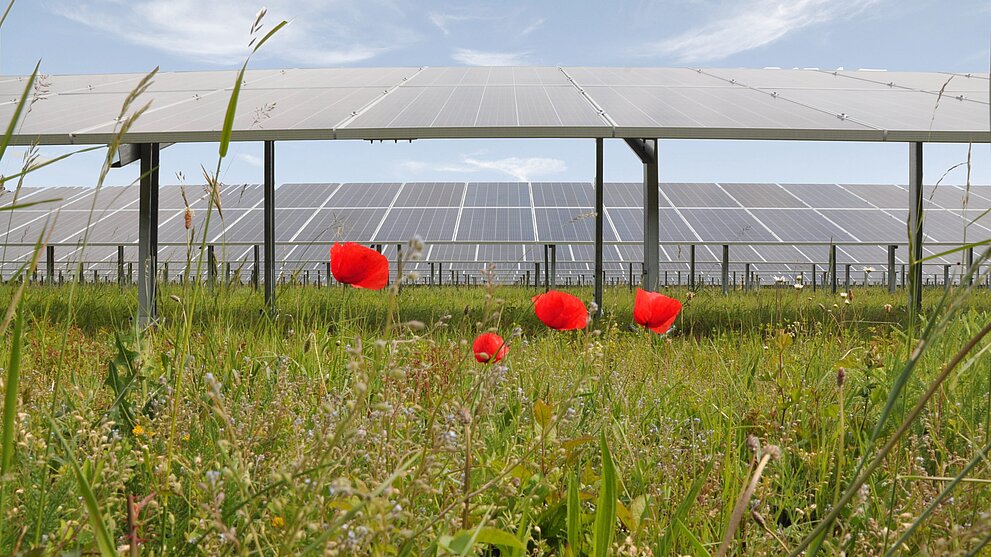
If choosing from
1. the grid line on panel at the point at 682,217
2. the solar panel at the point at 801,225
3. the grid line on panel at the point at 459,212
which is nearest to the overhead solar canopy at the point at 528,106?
the solar panel at the point at 801,225

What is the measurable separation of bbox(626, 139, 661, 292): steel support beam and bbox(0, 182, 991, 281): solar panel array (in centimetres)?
788

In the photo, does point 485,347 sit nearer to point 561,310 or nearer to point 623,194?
point 561,310

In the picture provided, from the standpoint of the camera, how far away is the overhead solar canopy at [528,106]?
539cm

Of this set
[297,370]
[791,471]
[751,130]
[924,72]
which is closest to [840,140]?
[751,130]

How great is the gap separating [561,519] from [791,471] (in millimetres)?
729

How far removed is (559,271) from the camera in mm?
22625

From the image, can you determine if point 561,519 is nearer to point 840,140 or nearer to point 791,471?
point 791,471

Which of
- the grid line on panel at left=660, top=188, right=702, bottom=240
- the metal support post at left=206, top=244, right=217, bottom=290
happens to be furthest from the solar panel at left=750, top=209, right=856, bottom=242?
the metal support post at left=206, top=244, right=217, bottom=290

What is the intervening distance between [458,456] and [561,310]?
44 centimetres

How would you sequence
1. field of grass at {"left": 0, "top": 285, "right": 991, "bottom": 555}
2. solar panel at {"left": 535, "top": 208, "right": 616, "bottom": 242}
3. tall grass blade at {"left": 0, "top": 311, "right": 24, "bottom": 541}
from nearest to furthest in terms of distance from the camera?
Result: tall grass blade at {"left": 0, "top": 311, "right": 24, "bottom": 541}, field of grass at {"left": 0, "top": 285, "right": 991, "bottom": 555}, solar panel at {"left": 535, "top": 208, "right": 616, "bottom": 242}

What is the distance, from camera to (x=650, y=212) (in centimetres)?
604

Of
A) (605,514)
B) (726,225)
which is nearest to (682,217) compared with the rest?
(726,225)

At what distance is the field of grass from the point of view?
0.80m

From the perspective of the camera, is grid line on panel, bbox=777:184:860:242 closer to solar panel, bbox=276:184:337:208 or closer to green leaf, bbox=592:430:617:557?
solar panel, bbox=276:184:337:208
